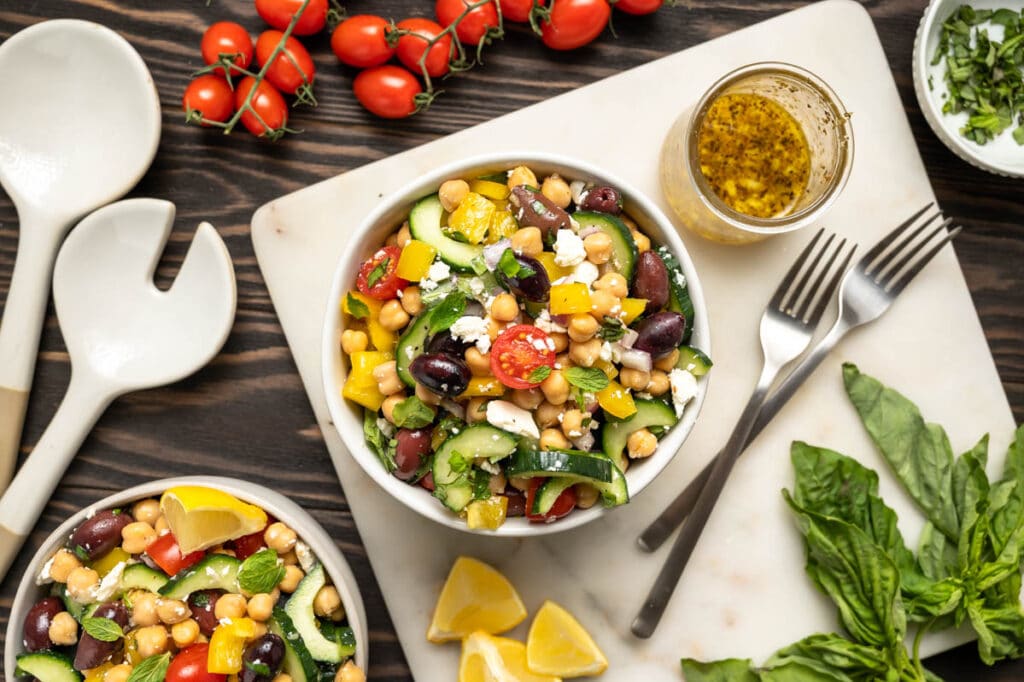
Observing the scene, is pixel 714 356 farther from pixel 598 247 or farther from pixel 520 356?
pixel 520 356

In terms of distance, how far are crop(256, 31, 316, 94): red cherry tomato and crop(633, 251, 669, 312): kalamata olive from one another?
1321 mm

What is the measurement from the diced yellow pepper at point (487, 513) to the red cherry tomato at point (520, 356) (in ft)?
1.05

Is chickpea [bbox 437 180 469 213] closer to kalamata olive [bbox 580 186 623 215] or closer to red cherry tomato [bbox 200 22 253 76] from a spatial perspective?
kalamata olive [bbox 580 186 623 215]

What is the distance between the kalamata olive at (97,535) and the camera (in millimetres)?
2381

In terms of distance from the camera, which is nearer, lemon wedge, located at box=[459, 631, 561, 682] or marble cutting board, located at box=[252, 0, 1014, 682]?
lemon wedge, located at box=[459, 631, 561, 682]

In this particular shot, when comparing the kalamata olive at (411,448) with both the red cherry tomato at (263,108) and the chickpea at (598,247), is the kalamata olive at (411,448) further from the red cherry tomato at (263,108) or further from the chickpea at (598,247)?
the red cherry tomato at (263,108)

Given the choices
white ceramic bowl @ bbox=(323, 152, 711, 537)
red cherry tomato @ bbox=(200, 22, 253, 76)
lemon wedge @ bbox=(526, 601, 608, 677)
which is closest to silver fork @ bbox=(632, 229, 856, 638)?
lemon wedge @ bbox=(526, 601, 608, 677)

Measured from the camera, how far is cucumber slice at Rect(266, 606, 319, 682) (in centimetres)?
231

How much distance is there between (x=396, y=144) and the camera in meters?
2.84

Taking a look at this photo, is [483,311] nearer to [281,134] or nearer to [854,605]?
[281,134]

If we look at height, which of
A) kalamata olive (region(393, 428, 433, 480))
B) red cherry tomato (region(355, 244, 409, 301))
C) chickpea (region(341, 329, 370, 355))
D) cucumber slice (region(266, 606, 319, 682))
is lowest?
cucumber slice (region(266, 606, 319, 682))

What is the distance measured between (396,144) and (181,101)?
29.7 inches

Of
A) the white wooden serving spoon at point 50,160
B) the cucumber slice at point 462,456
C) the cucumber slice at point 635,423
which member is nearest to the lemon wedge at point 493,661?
the cucumber slice at point 462,456

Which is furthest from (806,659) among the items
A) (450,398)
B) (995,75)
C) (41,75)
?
(41,75)
